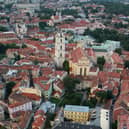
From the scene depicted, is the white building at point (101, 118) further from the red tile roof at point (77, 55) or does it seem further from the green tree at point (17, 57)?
the green tree at point (17, 57)

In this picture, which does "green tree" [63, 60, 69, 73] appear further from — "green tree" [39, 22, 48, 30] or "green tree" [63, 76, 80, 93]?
"green tree" [39, 22, 48, 30]

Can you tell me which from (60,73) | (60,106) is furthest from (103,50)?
(60,106)

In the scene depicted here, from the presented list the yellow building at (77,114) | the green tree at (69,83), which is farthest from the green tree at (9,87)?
the yellow building at (77,114)

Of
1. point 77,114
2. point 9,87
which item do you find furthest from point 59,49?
point 77,114

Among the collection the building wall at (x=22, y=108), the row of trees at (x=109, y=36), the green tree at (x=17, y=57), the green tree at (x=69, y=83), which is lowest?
the building wall at (x=22, y=108)

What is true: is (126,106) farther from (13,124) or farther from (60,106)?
(13,124)

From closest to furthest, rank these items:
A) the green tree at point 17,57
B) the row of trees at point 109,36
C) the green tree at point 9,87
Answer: the green tree at point 9,87, the green tree at point 17,57, the row of trees at point 109,36
